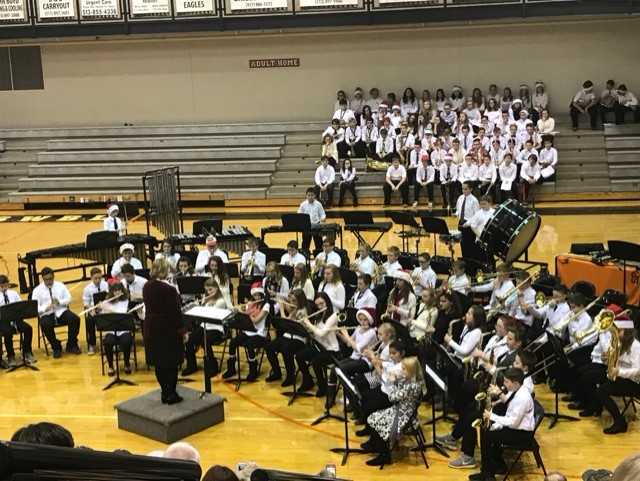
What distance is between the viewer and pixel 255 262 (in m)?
13.8

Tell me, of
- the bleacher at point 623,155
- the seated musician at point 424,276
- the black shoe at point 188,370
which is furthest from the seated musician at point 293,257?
the bleacher at point 623,155

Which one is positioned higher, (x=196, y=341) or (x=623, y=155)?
(x=623, y=155)

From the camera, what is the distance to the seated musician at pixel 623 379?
9.16 metres

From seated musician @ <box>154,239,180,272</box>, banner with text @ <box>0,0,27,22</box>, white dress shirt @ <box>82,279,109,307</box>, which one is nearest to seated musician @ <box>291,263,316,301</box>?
seated musician @ <box>154,239,180,272</box>

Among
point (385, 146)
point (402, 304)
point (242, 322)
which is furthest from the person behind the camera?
point (385, 146)

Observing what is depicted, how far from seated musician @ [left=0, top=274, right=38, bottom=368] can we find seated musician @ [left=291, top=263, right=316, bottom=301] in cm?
404

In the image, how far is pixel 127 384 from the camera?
1166 cm

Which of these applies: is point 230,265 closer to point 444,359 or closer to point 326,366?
point 326,366

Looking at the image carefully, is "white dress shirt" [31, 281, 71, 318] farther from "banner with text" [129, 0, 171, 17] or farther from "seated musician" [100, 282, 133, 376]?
"banner with text" [129, 0, 171, 17]

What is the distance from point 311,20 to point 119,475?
22.4 metres

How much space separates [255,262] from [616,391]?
6350 millimetres

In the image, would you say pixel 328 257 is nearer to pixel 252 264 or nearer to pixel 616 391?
pixel 252 264

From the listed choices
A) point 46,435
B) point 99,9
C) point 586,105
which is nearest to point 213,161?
point 99,9

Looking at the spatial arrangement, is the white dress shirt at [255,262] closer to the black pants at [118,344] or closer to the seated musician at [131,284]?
the seated musician at [131,284]
